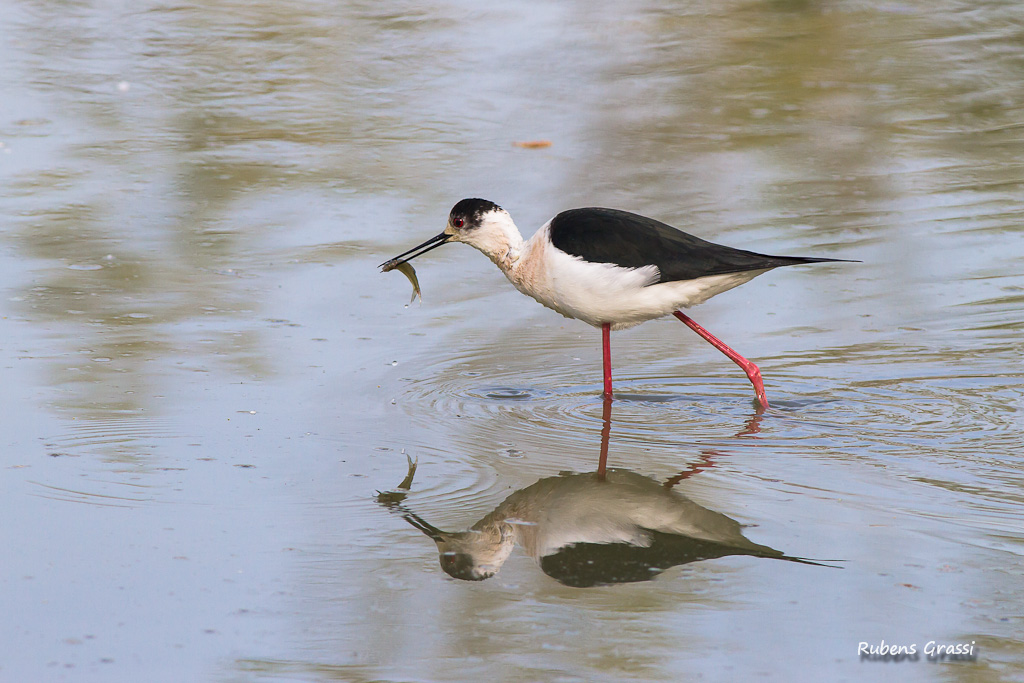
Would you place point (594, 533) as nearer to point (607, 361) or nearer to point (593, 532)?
point (593, 532)

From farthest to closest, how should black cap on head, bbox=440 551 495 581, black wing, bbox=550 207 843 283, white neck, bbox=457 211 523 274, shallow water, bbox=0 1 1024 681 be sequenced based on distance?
white neck, bbox=457 211 523 274
black wing, bbox=550 207 843 283
black cap on head, bbox=440 551 495 581
shallow water, bbox=0 1 1024 681

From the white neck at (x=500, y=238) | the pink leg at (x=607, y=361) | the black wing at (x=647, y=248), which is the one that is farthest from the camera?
the white neck at (x=500, y=238)

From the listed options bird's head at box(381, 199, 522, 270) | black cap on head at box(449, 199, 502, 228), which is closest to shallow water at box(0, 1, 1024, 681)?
bird's head at box(381, 199, 522, 270)

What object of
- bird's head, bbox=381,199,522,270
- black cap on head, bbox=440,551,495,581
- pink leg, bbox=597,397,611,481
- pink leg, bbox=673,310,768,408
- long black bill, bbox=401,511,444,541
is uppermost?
bird's head, bbox=381,199,522,270

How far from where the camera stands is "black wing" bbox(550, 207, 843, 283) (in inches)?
218

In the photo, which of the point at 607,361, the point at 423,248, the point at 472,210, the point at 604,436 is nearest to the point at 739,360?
the point at 607,361

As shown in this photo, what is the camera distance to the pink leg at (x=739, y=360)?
5586 millimetres

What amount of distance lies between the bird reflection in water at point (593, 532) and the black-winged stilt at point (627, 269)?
3.45 feet

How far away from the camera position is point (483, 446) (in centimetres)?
508

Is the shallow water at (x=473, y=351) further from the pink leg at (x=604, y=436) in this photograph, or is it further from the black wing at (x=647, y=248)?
the black wing at (x=647, y=248)

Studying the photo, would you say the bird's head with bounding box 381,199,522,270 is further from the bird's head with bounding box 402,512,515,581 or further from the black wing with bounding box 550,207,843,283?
the bird's head with bounding box 402,512,515,581

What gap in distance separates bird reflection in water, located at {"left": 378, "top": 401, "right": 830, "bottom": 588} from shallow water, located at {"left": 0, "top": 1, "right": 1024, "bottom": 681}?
0.07 m

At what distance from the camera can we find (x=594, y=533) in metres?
4.29

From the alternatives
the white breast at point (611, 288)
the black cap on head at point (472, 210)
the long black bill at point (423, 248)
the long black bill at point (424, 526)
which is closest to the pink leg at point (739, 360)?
the white breast at point (611, 288)
